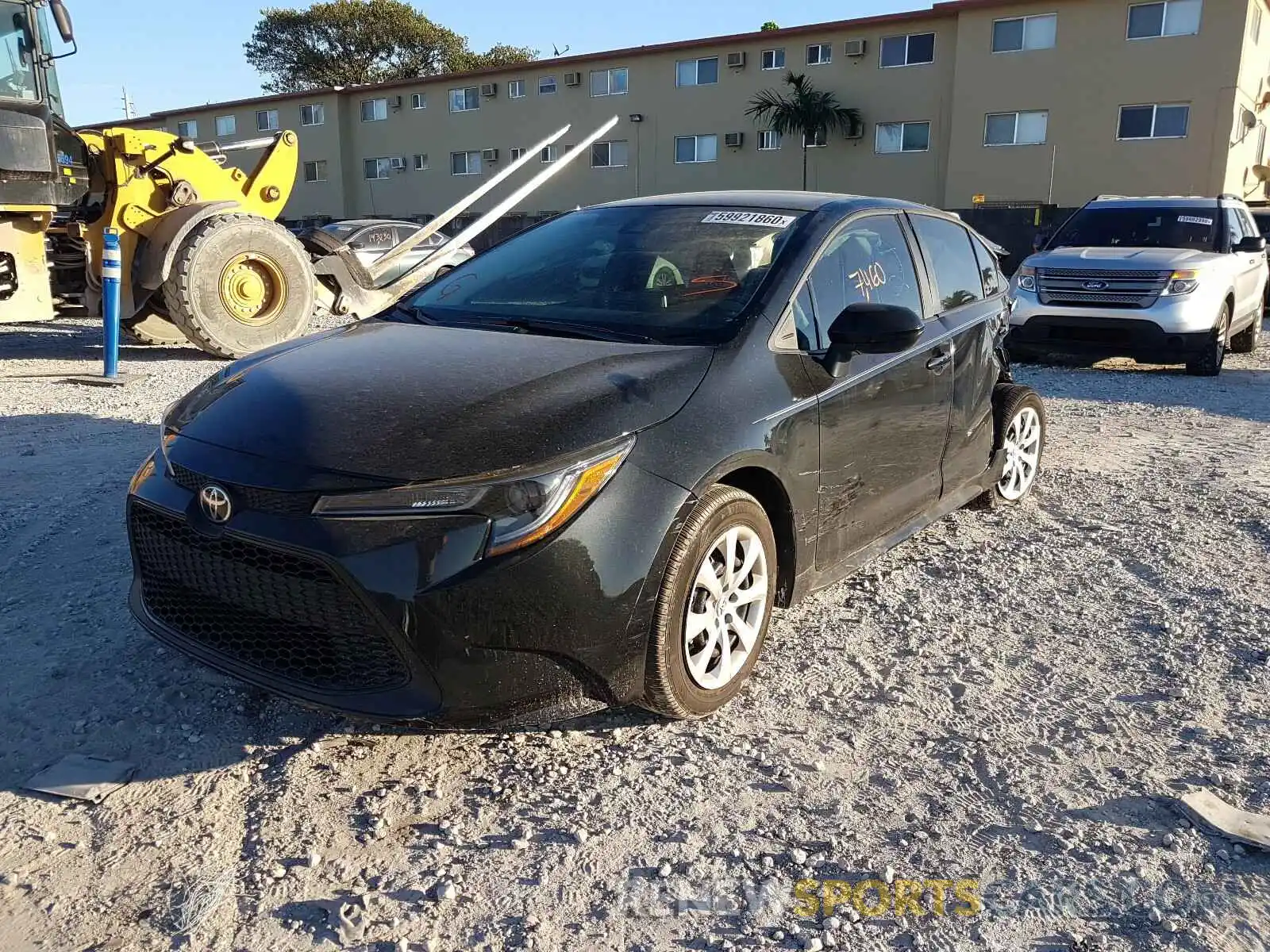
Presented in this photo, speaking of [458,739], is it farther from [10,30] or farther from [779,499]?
[10,30]

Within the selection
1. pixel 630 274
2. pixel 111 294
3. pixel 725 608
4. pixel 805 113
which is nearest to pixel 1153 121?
pixel 805 113

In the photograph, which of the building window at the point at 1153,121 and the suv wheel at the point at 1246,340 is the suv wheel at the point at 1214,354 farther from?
the building window at the point at 1153,121

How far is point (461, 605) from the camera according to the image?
2525 mm

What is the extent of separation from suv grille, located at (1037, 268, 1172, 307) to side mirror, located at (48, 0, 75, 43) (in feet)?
30.2

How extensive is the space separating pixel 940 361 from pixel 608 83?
3280 cm

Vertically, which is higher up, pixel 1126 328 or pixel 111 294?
pixel 111 294

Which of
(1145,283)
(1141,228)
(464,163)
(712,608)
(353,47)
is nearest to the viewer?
(712,608)

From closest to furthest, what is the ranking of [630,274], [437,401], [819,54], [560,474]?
1. [560,474]
2. [437,401]
3. [630,274]
4. [819,54]

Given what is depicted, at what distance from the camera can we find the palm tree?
30250mm

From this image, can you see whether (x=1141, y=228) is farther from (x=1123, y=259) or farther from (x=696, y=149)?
(x=696, y=149)

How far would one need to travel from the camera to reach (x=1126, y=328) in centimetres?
984

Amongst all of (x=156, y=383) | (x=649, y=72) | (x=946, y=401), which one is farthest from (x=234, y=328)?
(x=649, y=72)

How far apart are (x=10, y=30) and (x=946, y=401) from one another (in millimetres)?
8551

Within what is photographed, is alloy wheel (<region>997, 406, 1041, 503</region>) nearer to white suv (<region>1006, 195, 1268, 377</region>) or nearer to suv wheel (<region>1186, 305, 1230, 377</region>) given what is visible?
white suv (<region>1006, 195, 1268, 377</region>)
